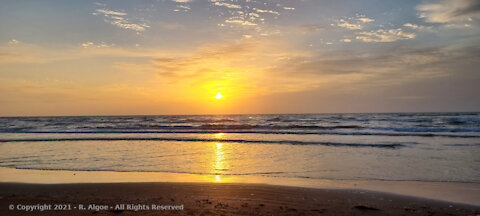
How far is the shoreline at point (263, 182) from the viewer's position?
265 inches

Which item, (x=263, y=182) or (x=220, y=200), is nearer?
(x=220, y=200)

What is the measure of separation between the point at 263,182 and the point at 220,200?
211 centimetres

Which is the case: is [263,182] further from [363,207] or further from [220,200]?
[363,207]

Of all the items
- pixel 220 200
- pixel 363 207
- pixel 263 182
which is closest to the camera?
pixel 363 207

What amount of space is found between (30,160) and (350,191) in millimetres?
13126

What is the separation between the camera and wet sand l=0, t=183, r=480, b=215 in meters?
5.33

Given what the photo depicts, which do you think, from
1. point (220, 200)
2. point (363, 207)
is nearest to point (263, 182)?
point (220, 200)

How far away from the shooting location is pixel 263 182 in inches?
306

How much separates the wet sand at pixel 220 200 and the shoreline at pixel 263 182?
383 mm

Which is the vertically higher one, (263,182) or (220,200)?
(220,200)

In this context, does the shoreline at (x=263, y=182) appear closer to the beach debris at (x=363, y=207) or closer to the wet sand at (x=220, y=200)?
the wet sand at (x=220, y=200)

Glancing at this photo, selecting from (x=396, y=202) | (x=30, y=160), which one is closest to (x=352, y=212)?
(x=396, y=202)

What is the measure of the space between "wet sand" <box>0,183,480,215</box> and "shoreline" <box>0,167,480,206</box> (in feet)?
1.26

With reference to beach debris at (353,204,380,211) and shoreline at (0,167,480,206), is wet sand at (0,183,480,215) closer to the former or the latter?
beach debris at (353,204,380,211)
